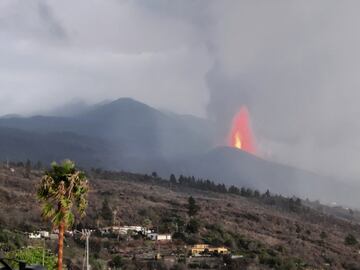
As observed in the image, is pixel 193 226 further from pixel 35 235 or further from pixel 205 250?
pixel 35 235

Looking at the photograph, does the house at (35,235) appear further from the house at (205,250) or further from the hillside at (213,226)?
the house at (205,250)

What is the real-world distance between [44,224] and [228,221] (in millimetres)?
58291

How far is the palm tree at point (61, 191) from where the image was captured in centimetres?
3559

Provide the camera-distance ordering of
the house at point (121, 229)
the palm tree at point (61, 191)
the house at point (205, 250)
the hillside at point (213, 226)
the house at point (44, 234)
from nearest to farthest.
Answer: the palm tree at point (61, 191) → the house at point (44, 234) → the house at point (205, 250) → the hillside at point (213, 226) → the house at point (121, 229)

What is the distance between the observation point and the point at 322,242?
5846 inches

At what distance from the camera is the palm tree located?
3559cm

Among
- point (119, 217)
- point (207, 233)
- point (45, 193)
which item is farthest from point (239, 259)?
point (45, 193)

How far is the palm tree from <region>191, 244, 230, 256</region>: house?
7333 centimetres

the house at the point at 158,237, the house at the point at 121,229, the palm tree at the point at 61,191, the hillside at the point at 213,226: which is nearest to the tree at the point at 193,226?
the hillside at the point at 213,226

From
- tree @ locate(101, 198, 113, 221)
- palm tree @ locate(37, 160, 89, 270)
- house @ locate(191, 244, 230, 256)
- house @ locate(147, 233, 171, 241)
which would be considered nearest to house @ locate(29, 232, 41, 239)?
house @ locate(147, 233, 171, 241)

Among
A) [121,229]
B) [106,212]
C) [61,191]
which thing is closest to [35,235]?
[121,229]

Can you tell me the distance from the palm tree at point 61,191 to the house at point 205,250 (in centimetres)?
7333

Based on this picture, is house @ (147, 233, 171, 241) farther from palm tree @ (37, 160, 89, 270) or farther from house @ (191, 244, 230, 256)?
palm tree @ (37, 160, 89, 270)

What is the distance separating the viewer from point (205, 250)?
366 ft
